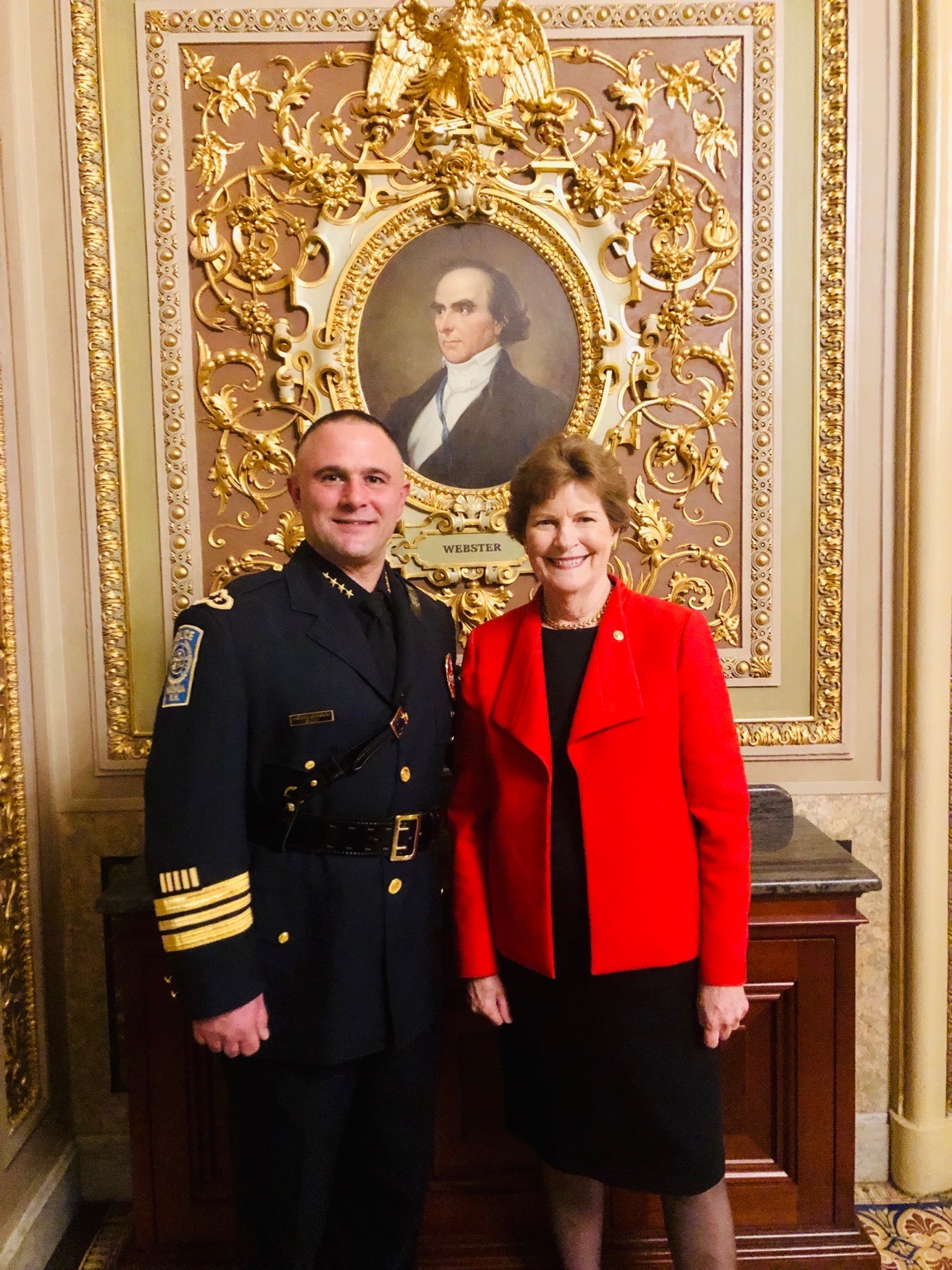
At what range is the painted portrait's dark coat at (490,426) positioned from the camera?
228 centimetres

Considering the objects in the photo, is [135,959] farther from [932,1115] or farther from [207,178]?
[932,1115]

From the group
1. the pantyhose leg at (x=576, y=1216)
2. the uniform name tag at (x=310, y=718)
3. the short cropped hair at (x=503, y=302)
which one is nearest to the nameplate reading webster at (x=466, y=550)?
the short cropped hair at (x=503, y=302)

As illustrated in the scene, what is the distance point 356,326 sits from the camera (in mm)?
2260

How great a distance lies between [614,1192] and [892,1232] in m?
0.81

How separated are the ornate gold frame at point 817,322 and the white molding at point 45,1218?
113cm

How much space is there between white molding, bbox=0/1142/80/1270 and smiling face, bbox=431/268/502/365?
2.45 m

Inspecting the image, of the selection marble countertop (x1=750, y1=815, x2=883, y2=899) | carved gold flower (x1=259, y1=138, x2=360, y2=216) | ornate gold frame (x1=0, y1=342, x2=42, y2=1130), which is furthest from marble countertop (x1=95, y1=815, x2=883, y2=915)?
carved gold flower (x1=259, y1=138, x2=360, y2=216)

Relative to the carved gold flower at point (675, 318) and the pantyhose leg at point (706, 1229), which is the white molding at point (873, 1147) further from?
the carved gold flower at point (675, 318)

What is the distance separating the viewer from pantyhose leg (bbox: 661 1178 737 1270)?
156 centimetres

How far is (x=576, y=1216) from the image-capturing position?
1.68 m

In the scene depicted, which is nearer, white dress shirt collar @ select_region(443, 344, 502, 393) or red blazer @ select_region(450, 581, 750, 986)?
red blazer @ select_region(450, 581, 750, 986)

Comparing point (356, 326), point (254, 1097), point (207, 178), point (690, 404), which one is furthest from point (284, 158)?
point (254, 1097)

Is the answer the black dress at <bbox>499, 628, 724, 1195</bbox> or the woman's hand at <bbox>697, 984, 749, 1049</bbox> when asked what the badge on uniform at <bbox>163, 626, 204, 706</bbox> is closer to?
the black dress at <bbox>499, 628, 724, 1195</bbox>

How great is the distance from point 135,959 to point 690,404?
2004 mm
